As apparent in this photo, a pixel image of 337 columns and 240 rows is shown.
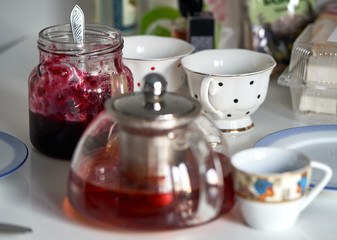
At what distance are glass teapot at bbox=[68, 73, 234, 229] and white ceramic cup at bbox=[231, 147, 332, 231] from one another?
0.03 m

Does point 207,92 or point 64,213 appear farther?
point 207,92

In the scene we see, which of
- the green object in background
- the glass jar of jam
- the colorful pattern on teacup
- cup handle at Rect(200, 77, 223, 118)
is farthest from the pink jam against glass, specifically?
the green object in background

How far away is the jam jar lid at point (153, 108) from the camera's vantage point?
0.62m

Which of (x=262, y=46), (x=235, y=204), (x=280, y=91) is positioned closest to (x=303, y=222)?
(x=235, y=204)

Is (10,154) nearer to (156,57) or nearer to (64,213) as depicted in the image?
(64,213)

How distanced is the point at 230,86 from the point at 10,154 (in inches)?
12.6

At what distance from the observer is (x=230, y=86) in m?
0.89

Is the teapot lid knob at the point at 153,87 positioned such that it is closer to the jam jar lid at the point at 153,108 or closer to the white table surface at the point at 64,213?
the jam jar lid at the point at 153,108

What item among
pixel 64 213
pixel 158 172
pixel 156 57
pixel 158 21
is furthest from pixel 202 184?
pixel 158 21

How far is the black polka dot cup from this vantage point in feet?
2.92

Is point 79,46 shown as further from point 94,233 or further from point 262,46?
point 262,46

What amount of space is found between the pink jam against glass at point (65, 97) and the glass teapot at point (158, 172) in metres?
0.15

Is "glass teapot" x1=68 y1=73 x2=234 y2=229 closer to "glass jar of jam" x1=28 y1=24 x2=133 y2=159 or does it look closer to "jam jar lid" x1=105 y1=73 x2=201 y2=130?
"jam jar lid" x1=105 y1=73 x2=201 y2=130

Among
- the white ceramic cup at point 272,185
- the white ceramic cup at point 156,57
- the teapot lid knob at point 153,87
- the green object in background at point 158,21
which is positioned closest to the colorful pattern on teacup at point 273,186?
the white ceramic cup at point 272,185
